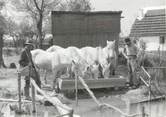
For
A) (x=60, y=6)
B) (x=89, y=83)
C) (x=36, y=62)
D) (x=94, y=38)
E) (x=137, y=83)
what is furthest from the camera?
(x=60, y=6)

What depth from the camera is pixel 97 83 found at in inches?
507

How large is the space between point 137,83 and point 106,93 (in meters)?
1.32

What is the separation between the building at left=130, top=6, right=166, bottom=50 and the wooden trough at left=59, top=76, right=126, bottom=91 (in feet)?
27.5

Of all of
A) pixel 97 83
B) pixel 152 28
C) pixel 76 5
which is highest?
pixel 76 5

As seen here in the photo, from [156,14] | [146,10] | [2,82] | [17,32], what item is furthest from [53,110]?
[17,32]

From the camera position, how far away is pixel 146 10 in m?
25.0

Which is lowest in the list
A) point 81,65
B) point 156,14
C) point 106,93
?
point 106,93

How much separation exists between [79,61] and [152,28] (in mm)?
10102

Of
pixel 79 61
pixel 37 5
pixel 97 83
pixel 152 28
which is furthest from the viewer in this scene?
pixel 37 5

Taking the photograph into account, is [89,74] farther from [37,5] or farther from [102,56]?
[37,5]

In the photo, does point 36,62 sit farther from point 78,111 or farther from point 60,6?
point 60,6

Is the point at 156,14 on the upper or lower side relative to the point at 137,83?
upper

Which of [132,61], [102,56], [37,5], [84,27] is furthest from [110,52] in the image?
[37,5]

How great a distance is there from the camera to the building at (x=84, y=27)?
65.6 ft
